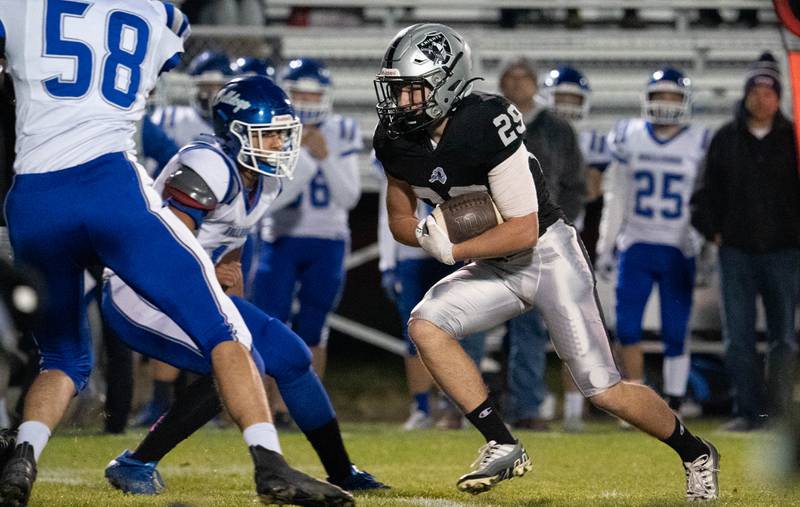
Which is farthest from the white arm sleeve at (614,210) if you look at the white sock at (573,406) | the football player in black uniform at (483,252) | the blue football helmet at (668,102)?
the football player in black uniform at (483,252)

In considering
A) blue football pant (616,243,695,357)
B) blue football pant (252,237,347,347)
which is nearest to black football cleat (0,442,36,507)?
blue football pant (252,237,347,347)

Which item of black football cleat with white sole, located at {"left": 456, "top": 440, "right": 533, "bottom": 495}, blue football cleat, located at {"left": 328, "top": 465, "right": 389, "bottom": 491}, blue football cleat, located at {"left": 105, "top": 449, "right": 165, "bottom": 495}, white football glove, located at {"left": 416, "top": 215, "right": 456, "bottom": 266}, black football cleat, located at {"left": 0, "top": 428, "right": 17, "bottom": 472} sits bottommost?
blue football cleat, located at {"left": 328, "top": 465, "right": 389, "bottom": 491}

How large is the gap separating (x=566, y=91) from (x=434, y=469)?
320 cm

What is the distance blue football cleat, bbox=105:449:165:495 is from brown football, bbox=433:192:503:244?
1.27 metres

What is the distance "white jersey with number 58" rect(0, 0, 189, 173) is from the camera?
3766 mm

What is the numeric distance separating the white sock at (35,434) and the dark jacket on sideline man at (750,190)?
4.26 meters

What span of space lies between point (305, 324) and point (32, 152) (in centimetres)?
361

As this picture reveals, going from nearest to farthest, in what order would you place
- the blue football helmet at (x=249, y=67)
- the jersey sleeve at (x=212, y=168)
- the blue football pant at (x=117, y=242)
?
the blue football pant at (x=117, y=242)
the jersey sleeve at (x=212, y=168)
the blue football helmet at (x=249, y=67)

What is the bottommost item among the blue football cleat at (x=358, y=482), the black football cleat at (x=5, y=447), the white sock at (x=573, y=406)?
the white sock at (x=573, y=406)

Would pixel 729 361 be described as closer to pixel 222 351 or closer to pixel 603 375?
pixel 603 375

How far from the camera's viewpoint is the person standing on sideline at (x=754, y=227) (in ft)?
22.9

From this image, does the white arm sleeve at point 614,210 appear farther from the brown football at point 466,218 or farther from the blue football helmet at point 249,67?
→ the brown football at point 466,218

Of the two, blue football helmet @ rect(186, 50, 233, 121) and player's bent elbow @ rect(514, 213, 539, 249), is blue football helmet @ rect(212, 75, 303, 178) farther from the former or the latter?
blue football helmet @ rect(186, 50, 233, 121)

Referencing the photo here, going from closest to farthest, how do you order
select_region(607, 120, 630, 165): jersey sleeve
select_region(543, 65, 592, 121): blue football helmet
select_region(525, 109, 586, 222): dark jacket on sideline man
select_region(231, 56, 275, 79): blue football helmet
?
1. select_region(525, 109, 586, 222): dark jacket on sideline man
2. select_region(231, 56, 275, 79): blue football helmet
3. select_region(607, 120, 630, 165): jersey sleeve
4. select_region(543, 65, 592, 121): blue football helmet
